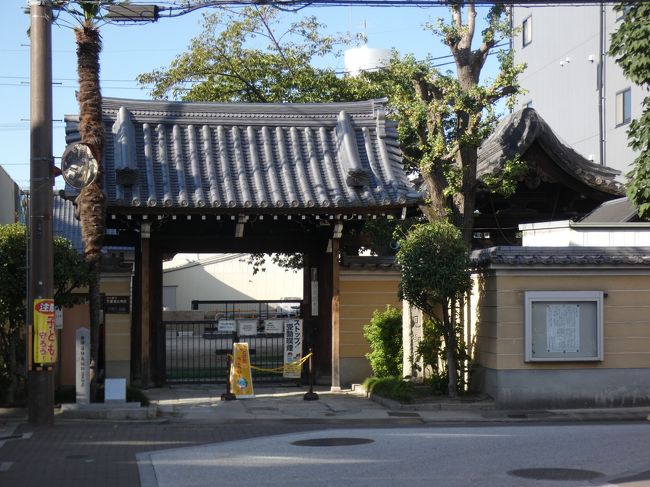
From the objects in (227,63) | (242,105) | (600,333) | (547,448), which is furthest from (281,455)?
(227,63)

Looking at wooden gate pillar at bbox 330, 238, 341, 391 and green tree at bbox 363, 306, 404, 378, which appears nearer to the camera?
green tree at bbox 363, 306, 404, 378

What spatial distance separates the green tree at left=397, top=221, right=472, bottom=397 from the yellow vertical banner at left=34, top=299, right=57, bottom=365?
21.3 feet

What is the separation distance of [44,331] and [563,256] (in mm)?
9422

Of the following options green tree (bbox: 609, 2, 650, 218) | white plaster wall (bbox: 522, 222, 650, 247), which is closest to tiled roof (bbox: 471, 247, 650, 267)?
white plaster wall (bbox: 522, 222, 650, 247)

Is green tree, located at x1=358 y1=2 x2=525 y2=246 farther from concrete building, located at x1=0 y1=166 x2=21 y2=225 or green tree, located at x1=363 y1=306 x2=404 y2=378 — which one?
concrete building, located at x1=0 y1=166 x2=21 y2=225

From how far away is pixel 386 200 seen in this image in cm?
1955

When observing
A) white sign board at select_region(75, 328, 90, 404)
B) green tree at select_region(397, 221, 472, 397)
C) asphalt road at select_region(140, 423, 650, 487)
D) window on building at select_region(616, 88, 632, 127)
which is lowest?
asphalt road at select_region(140, 423, 650, 487)

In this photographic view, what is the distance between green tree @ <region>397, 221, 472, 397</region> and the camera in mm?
17016

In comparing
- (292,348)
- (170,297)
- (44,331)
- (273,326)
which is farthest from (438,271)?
(170,297)

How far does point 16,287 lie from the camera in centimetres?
1619

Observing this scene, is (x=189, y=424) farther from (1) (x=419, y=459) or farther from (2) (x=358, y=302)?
(2) (x=358, y=302)

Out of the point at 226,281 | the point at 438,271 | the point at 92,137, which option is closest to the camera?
the point at 92,137

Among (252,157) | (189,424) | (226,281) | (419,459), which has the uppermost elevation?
(252,157)

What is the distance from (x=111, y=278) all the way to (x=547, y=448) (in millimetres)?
10849
